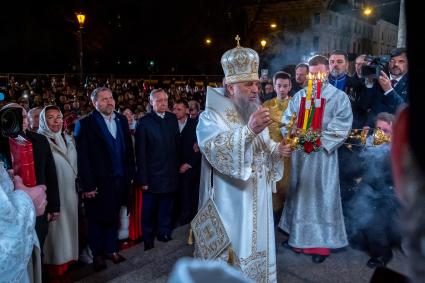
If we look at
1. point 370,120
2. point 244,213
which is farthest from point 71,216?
point 370,120

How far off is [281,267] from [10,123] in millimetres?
3094

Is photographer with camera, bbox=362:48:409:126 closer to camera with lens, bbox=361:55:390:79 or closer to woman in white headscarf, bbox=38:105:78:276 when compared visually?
camera with lens, bbox=361:55:390:79

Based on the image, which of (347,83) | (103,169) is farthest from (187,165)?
(347,83)

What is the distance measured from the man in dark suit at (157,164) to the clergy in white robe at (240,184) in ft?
5.04

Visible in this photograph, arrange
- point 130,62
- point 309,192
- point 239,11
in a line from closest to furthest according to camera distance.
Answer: point 309,192 < point 130,62 < point 239,11

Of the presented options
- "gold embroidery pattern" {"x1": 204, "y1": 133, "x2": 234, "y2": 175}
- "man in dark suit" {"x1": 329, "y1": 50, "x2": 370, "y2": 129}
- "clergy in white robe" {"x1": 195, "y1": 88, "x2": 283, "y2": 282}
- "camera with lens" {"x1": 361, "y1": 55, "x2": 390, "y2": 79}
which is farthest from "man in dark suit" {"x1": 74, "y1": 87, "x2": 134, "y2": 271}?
"camera with lens" {"x1": 361, "y1": 55, "x2": 390, "y2": 79}

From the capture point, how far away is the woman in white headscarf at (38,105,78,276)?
424 centimetres

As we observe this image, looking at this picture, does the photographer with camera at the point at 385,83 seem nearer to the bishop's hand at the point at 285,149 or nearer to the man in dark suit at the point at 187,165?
the bishop's hand at the point at 285,149

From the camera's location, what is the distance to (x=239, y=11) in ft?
112

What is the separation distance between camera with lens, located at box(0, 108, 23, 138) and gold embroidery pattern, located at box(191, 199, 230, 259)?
1.75m

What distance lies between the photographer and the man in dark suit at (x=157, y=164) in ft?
16.0

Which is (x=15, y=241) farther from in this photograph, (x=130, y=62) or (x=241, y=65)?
(x=130, y=62)

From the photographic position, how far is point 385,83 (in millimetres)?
4285

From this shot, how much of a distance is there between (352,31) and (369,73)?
59.6 m
